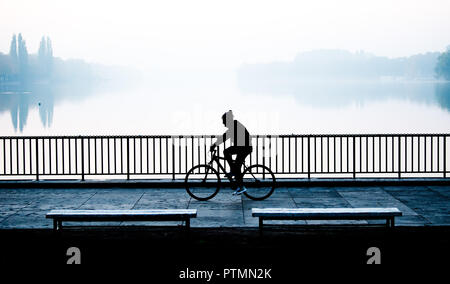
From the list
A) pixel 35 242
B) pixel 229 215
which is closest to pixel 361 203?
pixel 229 215

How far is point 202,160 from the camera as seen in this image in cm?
2225

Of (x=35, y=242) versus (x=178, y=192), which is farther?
(x=178, y=192)

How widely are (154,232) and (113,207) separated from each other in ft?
9.68

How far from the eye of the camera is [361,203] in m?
11.2

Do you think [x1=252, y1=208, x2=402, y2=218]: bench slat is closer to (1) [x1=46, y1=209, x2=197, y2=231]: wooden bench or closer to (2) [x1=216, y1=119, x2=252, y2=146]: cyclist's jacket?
(1) [x1=46, y1=209, x2=197, y2=231]: wooden bench

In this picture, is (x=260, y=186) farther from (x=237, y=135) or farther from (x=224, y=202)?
(x=237, y=135)

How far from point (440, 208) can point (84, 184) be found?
25.1 ft

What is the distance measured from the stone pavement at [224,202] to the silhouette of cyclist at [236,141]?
66cm

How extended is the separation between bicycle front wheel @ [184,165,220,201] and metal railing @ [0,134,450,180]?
59 cm

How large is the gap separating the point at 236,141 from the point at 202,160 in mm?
10929

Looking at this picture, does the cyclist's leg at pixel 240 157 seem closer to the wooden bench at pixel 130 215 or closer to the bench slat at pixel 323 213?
the bench slat at pixel 323 213
